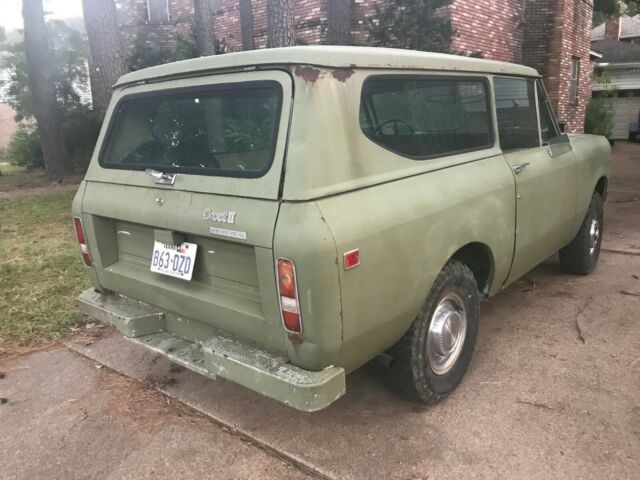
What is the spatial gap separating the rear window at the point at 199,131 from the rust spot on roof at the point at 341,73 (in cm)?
25

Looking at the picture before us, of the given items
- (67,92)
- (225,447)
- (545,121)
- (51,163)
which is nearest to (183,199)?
(225,447)

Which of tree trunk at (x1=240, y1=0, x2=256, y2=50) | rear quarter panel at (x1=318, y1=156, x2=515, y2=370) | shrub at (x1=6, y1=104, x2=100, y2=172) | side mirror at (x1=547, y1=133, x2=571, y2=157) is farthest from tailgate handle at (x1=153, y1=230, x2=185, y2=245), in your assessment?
shrub at (x1=6, y1=104, x2=100, y2=172)

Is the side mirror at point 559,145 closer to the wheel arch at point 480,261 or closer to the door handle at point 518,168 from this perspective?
the door handle at point 518,168

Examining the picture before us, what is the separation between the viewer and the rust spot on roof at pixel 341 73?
2348 millimetres

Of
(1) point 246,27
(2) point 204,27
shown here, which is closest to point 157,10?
(1) point 246,27

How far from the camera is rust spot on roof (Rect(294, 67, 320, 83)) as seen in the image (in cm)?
228

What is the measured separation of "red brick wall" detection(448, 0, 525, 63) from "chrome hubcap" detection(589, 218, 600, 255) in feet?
23.6

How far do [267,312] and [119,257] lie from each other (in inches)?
49.7

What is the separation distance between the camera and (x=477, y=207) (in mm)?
3004

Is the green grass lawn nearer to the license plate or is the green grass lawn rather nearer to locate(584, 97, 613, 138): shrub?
the license plate

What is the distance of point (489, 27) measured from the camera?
42.5 feet

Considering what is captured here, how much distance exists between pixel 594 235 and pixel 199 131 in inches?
156

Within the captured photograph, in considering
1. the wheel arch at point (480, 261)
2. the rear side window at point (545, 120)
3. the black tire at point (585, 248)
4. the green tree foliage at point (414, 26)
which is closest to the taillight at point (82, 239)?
the wheel arch at point (480, 261)

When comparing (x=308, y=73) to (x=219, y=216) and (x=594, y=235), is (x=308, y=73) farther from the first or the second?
(x=594, y=235)
